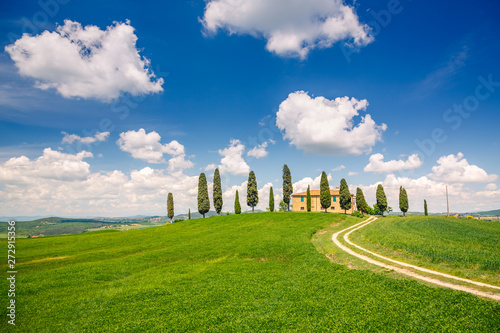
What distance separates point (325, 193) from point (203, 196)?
137ft

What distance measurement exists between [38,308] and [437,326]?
2527 cm

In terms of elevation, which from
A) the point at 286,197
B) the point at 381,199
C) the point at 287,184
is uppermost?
the point at 287,184

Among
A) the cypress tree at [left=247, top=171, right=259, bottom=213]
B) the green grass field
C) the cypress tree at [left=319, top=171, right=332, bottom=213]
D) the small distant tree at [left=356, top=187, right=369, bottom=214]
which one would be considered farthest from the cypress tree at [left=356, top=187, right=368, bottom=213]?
the green grass field

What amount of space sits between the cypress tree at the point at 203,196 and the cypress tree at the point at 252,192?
14.8 m

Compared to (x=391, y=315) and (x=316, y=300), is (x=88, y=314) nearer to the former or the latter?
(x=316, y=300)

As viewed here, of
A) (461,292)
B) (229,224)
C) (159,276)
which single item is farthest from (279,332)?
(229,224)

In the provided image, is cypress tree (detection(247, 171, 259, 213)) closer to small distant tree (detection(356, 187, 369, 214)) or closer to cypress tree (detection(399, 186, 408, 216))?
small distant tree (detection(356, 187, 369, 214))

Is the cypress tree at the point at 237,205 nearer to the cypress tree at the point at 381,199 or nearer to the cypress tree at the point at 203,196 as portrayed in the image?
the cypress tree at the point at 203,196

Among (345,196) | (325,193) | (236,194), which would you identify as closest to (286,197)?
(325,193)

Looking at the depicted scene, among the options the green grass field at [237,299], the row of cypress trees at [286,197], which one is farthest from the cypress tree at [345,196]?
the green grass field at [237,299]

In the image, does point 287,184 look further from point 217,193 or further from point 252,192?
point 217,193

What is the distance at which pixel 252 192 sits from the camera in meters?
84.8

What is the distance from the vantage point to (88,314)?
52.1 feet

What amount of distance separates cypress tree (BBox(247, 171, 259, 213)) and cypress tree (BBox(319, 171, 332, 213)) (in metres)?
22.6
